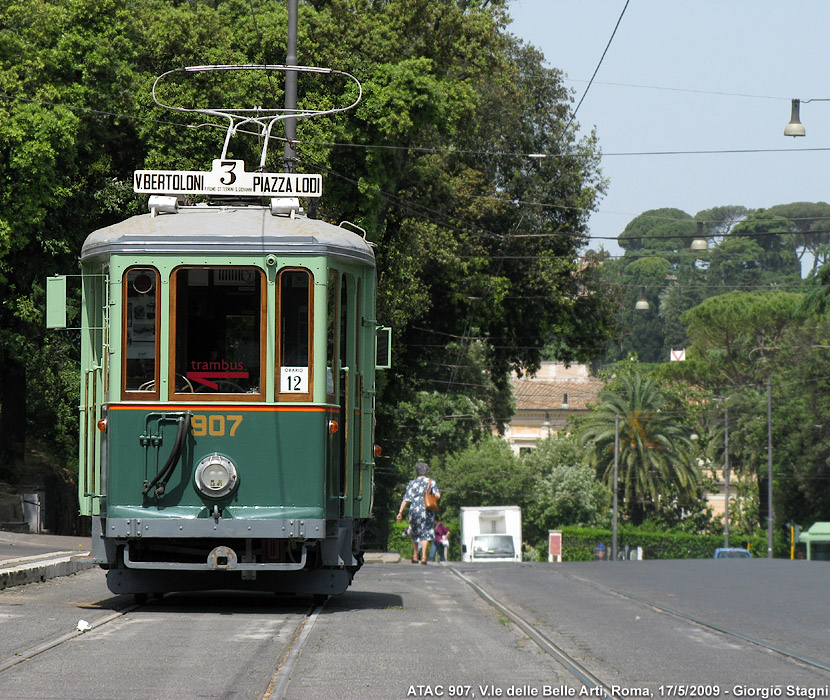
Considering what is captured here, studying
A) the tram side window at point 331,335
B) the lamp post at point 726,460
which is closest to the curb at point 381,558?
the tram side window at point 331,335

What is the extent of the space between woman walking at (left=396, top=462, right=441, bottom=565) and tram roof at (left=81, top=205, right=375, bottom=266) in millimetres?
10727

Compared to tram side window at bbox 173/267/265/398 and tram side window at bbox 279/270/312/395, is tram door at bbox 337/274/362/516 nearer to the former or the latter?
tram side window at bbox 279/270/312/395

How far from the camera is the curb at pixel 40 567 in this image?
1395 cm

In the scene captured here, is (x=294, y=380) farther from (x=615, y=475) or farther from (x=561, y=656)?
(x=615, y=475)

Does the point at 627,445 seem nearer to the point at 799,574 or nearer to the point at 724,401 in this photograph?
the point at 724,401

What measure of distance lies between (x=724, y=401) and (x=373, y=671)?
249 feet

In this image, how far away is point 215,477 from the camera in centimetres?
1120

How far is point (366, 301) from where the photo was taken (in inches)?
488

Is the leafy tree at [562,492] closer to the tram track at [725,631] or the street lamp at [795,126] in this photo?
the street lamp at [795,126]

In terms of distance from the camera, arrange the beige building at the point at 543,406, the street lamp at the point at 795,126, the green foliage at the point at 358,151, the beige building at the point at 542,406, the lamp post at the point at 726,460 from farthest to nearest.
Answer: the beige building at the point at 542,406 → the beige building at the point at 543,406 → the lamp post at the point at 726,460 → the street lamp at the point at 795,126 → the green foliage at the point at 358,151

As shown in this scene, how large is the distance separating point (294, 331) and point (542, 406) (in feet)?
319

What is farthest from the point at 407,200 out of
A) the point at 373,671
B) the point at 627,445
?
the point at 627,445

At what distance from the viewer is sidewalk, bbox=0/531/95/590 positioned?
14.3m

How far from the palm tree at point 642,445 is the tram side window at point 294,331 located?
67.5m
